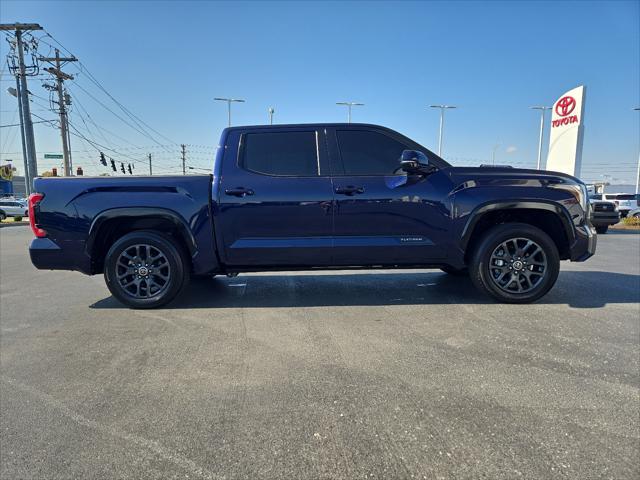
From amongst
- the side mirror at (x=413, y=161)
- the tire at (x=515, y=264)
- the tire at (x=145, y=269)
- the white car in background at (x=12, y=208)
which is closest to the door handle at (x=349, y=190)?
the side mirror at (x=413, y=161)

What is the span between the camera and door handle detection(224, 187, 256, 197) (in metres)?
4.05

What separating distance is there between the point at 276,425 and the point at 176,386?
88 cm

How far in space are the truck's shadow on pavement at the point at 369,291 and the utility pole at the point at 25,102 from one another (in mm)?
27459

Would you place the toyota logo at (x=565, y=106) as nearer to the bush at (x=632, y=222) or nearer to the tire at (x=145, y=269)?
the bush at (x=632, y=222)

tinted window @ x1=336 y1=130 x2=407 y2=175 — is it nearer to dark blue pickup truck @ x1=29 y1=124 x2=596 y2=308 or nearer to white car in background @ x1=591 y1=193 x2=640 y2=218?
dark blue pickup truck @ x1=29 y1=124 x2=596 y2=308

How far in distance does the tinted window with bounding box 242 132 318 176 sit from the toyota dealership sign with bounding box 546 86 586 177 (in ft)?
73.8

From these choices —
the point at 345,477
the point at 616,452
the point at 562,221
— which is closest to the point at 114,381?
the point at 345,477

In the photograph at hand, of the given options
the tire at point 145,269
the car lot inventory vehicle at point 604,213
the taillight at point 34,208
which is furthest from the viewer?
the car lot inventory vehicle at point 604,213

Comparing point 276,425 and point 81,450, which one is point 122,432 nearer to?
point 81,450

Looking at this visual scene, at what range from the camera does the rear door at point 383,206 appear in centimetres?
407

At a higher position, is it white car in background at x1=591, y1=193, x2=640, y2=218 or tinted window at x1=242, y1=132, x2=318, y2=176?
tinted window at x1=242, y1=132, x2=318, y2=176

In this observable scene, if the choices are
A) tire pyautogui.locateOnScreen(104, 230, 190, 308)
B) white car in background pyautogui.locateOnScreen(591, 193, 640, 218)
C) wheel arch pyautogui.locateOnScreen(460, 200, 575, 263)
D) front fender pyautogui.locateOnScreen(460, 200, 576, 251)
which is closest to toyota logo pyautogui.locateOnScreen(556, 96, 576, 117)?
white car in background pyautogui.locateOnScreen(591, 193, 640, 218)

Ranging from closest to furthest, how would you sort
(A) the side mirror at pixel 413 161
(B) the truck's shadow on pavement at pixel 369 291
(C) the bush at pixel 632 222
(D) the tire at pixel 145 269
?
(A) the side mirror at pixel 413 161, (D) the tire at pixel 145 269, (B) the truck's shadow on pavement at pixel 369 291, (C) the bush at pixel 632 222

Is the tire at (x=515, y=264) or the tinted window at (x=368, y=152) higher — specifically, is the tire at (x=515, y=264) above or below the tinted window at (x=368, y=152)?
below
